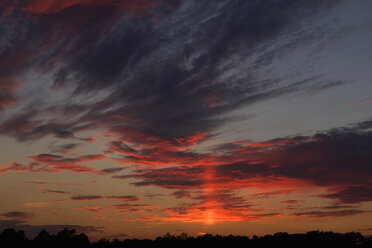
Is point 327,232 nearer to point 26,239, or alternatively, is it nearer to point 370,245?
point 370,245

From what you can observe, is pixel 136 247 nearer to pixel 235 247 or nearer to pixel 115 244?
pixel 115 244

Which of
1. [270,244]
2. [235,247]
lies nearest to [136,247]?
[235,247]

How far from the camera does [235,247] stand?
620 ft

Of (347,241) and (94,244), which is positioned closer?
(347,241)

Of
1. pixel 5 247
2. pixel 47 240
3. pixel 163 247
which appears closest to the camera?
pixel 5 247

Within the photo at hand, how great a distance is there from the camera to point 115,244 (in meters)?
196

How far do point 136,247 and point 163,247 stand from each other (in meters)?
14.1

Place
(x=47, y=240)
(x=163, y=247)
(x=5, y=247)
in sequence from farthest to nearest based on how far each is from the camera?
1. (x=163, y=247)
2. (x=47, y=240)
3. (x=5, y=247)

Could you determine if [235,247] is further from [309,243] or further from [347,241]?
[347,241]

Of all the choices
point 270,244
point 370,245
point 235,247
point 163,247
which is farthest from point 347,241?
point 163,247

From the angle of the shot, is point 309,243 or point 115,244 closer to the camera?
point 309,243

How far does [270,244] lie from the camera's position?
18362cm

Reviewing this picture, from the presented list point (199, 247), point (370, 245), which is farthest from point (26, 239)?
point (370, 245)

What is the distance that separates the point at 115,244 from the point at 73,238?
21.1 metres
